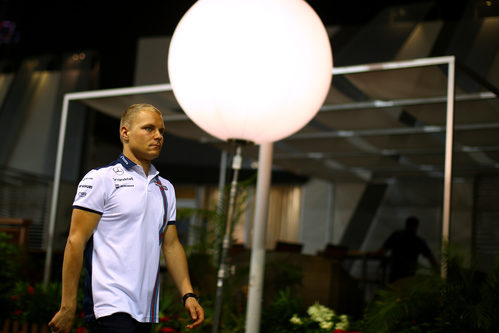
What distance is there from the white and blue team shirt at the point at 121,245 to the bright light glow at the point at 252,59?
27.8 inches

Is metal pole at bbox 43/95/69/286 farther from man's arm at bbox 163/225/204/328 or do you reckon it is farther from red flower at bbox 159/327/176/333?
man's arm at bbox 163/225/204/328

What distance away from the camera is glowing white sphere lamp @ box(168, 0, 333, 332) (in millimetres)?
2275

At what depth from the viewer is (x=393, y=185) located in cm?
1020

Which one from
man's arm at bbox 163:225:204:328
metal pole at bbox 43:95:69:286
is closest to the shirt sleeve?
man's arm at bbox 163:225:204:328

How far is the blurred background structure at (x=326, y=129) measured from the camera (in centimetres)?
602

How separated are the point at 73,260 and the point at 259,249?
2.61 metres

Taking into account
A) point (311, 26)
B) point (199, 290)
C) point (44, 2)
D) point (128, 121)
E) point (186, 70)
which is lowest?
point (199, 290)

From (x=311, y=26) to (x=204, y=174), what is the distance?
371 inches

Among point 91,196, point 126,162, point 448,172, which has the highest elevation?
point 448,172

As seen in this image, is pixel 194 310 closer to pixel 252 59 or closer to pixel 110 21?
pixel 252 59

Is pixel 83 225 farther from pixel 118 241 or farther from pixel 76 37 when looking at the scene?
pixel 76 37

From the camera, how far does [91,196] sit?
1697 mm

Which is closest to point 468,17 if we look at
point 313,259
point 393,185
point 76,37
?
point 393,185

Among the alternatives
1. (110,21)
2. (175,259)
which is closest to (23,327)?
(175,259)
